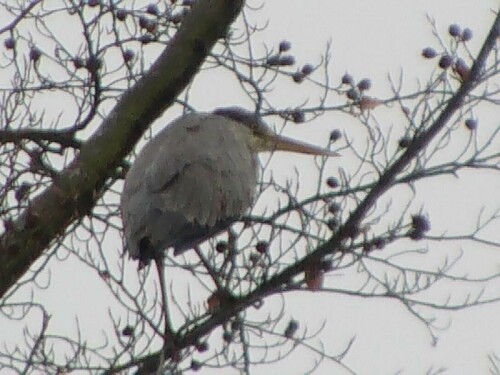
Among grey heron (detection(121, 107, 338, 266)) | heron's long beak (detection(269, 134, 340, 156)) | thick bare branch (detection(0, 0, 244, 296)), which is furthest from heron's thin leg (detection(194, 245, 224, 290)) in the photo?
heron's long beak (detection(269, 134, 340, 156))

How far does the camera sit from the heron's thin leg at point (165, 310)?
4234 mm

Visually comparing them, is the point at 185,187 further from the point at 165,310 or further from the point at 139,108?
the point at 165,310

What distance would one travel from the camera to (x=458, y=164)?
162 inches

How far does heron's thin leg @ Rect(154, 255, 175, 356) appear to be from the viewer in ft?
13.9

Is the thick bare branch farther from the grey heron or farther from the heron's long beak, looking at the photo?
the heron's long beak

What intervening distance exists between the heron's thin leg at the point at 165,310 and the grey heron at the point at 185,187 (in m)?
0.03

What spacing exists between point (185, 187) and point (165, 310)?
2.92 ft

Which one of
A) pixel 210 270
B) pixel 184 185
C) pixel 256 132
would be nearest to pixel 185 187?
pixel 184 185

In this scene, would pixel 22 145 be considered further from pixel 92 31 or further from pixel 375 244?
pixel 375 244

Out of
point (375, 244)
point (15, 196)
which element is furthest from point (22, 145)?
point (375, 244)

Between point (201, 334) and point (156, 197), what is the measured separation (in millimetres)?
1116

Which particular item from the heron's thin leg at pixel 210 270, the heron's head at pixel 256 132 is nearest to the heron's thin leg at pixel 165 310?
the heron's thin leg at pixel 210 270

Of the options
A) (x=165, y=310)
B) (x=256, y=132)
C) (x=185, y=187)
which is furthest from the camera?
(x=256, y=132)

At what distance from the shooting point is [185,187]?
5.32 metres
